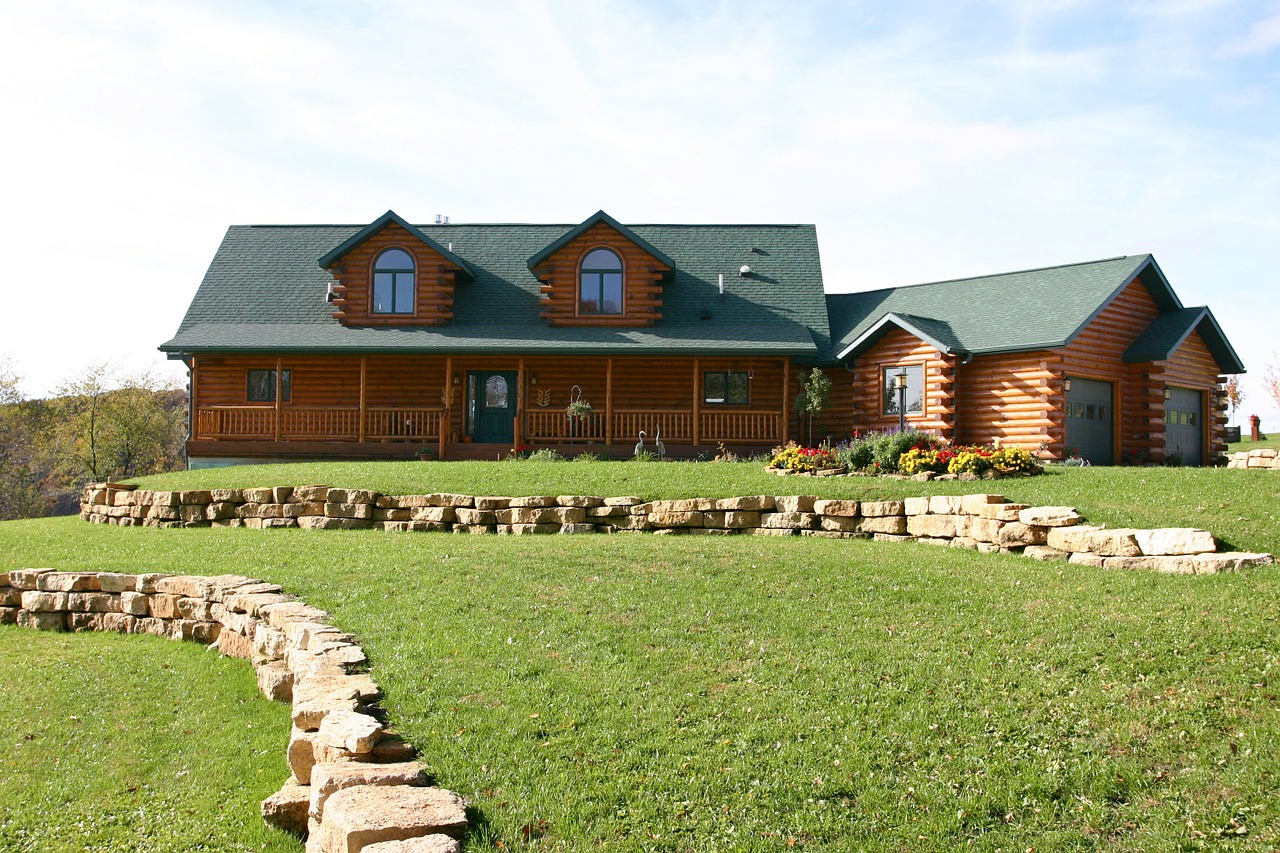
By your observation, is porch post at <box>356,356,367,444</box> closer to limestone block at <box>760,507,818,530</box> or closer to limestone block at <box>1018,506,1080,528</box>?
limestone block at <box>760,507,818,530</box>

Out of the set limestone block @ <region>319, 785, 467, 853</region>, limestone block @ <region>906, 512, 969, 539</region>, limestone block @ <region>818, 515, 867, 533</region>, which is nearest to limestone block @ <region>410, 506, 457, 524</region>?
limestone block @ <region>818, 515, 867, 533</region>

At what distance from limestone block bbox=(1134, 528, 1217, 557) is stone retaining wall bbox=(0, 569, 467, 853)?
27.5ft

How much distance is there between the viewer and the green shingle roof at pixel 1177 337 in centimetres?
2197

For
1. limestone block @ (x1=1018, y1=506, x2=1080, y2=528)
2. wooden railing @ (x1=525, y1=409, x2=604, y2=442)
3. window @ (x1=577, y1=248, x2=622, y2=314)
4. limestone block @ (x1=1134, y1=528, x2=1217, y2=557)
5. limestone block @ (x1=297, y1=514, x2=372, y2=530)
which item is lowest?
limestone block @ (x1=297, y1=514, x2=372, y2=530)

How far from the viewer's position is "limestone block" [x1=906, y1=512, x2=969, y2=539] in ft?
43.2

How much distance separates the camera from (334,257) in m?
24.4

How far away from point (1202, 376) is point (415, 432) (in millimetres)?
19730

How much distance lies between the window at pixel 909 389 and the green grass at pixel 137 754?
55.1 feet

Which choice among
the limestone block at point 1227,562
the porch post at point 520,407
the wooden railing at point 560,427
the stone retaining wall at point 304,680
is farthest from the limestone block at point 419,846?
the wooden railing at point 560,427

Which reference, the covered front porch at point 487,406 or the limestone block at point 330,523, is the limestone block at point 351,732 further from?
the covered front porch at point 487,406

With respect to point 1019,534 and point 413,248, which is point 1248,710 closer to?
point 1019,534

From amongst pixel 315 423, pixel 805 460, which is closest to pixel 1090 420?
pixel 805 460

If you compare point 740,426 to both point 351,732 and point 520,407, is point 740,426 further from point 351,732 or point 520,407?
point 351,732

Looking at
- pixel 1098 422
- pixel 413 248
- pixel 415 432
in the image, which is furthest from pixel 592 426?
pixel 1098 422
